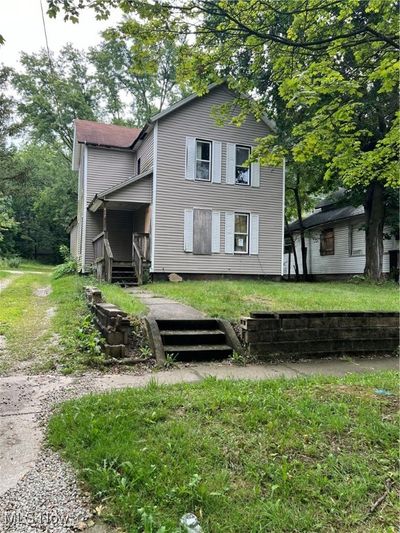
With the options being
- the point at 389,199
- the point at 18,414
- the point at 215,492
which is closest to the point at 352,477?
the point at 215,492

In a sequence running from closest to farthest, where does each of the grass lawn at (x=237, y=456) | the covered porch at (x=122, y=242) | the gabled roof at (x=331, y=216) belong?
the grass lawn at (x=237, y=456), the covered porch at (x=122, y=242), the gabled roof at (x=331, y=216)

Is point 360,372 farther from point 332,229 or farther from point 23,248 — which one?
point 23,248

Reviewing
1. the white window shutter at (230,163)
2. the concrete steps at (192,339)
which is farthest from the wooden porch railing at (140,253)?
the concrete steps at (192,339)

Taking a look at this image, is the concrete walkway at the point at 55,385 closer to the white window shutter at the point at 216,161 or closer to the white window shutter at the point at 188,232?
the white window shutter at the point at 188,232

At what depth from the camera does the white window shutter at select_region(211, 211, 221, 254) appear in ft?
49.8

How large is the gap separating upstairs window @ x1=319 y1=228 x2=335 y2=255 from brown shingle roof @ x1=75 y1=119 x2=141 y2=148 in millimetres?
12137

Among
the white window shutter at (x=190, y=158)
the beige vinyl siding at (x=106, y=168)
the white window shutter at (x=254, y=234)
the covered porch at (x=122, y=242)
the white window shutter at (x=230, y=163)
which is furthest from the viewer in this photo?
the beige vinyl siding at (x=106, y=168)

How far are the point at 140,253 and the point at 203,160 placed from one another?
4.57 m

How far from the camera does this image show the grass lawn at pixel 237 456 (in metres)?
2.07

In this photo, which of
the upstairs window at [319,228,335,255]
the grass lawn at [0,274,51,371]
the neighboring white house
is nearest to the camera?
the grass lawn at [0,274,51,371]

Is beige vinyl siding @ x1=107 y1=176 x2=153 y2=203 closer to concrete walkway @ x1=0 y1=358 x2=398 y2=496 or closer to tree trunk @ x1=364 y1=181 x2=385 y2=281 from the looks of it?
tree trunk @ x1=364 y1=181 x2=385 y2=281

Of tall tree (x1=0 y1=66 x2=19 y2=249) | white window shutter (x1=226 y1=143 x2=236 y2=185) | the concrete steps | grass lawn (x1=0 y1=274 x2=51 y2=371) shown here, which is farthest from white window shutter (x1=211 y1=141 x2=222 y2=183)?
the concrete steps

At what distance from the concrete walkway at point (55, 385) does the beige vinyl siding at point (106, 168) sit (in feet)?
44.1

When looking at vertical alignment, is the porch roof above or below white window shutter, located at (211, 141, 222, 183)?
below
